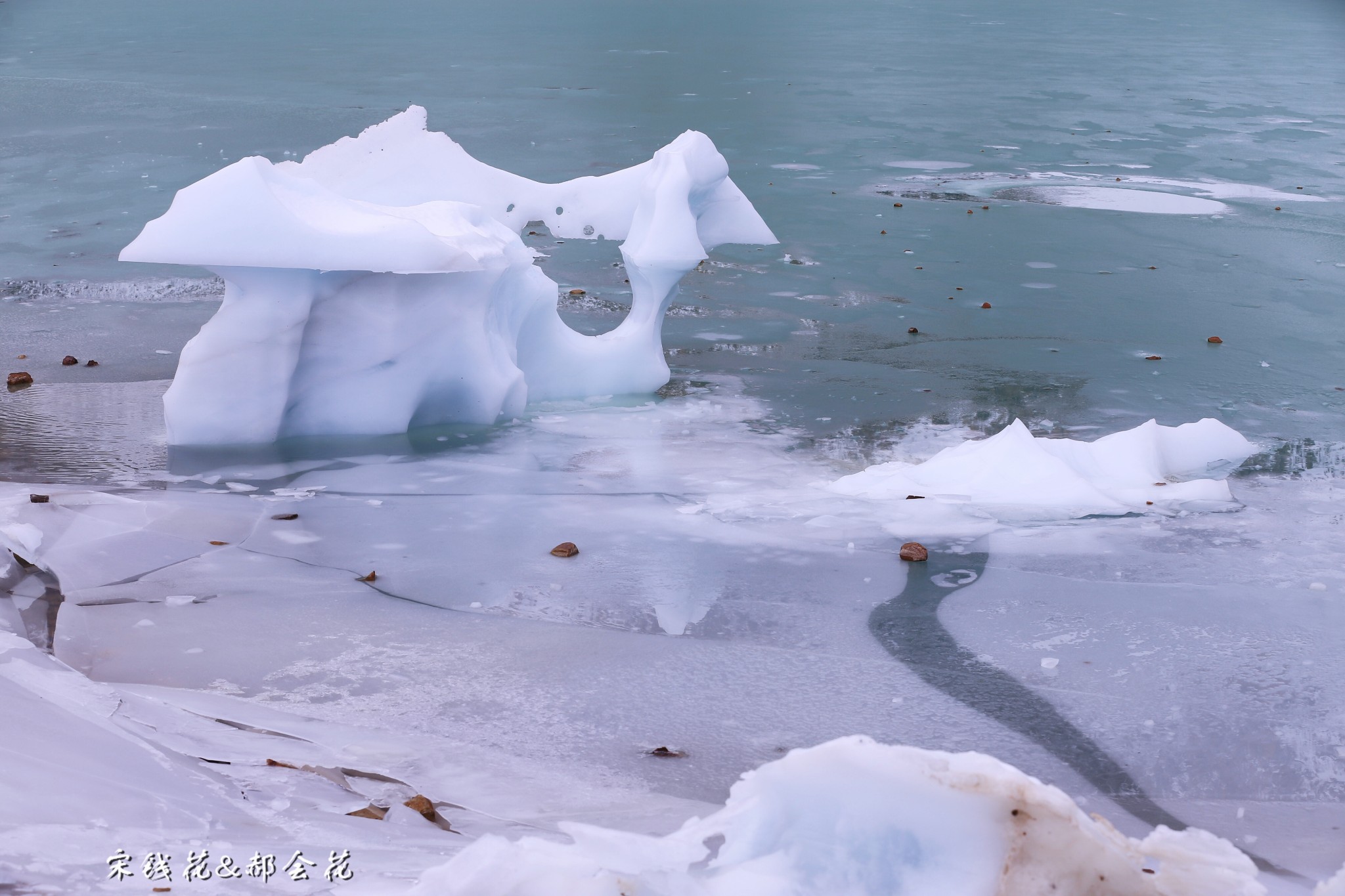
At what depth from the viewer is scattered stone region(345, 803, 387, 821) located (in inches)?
76.5

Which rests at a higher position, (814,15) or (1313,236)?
(814,15)

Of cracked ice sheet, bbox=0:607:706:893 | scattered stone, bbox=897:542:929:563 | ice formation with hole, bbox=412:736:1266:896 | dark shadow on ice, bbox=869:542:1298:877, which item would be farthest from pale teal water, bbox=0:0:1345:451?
ice formation with hole, bbox=412:736:1266:896

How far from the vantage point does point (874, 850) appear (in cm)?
161

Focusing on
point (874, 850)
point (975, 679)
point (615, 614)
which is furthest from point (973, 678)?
point (874, 850)

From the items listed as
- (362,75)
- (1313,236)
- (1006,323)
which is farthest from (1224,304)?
(362,75)

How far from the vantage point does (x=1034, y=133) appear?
1198cm

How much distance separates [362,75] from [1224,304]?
454 inches

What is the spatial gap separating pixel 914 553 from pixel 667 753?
116cm

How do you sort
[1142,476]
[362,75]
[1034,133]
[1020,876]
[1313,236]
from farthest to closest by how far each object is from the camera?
1. [362,75]
2. [1034,133]
3. [1313,236]
4. [1142,476]
5. [1020,876]

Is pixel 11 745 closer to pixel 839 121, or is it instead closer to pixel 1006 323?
pixel 1006 323

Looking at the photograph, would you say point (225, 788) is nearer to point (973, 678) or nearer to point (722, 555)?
point (973, 678)

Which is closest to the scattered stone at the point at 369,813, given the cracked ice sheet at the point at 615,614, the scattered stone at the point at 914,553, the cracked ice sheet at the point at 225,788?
the cracked ice sheet at the point at 225,788

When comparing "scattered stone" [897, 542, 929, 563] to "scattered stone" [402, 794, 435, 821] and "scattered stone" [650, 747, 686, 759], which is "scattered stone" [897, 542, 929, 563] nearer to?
"scattered stone" [650, 747, 686, 759]

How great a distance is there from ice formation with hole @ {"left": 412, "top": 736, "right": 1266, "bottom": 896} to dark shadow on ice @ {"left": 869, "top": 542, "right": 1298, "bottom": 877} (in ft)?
1.94
